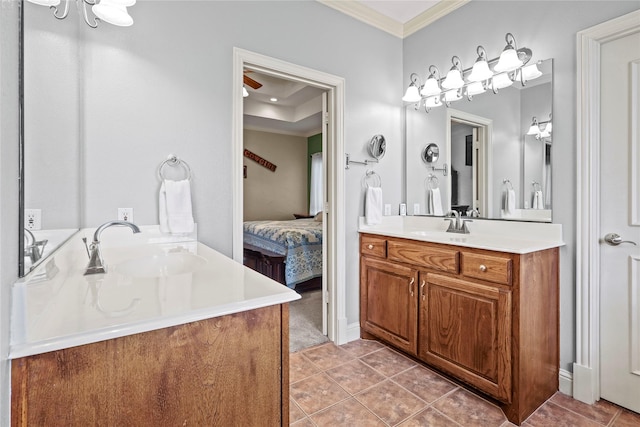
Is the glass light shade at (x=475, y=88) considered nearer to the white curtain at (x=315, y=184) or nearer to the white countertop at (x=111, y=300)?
the white countertop at (x=111, y=300)

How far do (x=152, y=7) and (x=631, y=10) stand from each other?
8.37 ft

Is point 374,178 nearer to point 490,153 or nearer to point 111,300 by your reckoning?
point 490,153

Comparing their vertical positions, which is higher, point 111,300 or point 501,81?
point 501,81

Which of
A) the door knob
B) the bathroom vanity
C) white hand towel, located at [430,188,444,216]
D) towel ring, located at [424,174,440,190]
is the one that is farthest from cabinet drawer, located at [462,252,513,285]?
the bathroom vanity

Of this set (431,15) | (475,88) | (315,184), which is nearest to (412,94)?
(475,88)

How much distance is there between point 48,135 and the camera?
1.24 meters

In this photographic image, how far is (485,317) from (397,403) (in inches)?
26.9

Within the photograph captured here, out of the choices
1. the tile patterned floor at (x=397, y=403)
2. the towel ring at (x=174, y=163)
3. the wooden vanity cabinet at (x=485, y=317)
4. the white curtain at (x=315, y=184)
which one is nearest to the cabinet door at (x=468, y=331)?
the wooden vanity cabinet at (x=485, y=317)

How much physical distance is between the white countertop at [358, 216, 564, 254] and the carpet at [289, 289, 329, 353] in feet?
3.15

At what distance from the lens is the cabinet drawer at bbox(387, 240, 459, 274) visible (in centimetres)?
189

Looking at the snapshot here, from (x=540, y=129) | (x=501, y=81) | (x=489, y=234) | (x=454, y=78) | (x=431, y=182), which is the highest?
(x=454, y=78)

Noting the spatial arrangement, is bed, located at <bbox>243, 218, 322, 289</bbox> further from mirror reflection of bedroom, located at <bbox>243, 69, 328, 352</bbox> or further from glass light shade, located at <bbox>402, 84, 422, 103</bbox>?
glass light shade, located at <bbox>402, 84, 422, 103</bbox>

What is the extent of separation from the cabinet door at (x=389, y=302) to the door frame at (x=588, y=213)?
904 mm

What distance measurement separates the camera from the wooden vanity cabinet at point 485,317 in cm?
163
